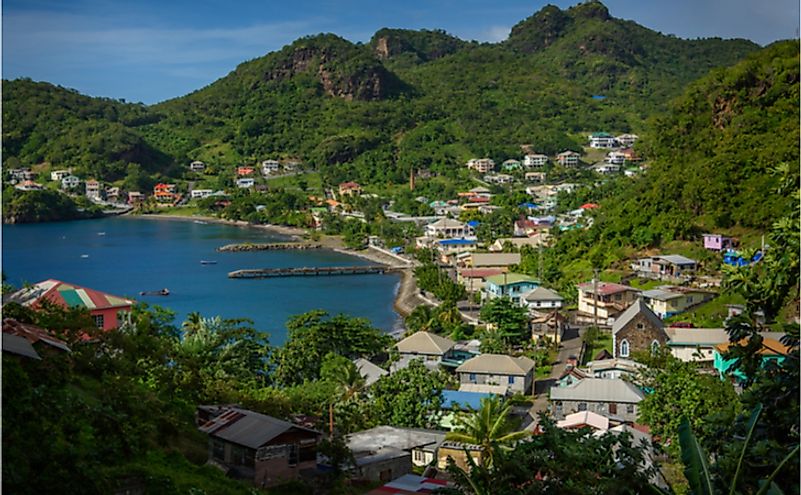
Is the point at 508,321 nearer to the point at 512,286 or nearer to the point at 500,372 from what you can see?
the point at 500,372

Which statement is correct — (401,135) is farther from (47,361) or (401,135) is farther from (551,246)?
(47,361)

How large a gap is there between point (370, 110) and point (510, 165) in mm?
16118

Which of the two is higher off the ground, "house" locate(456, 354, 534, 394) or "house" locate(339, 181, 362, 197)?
"house" locate(339, 181, 362, 197)

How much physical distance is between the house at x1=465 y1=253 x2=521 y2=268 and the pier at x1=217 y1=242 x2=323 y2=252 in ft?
36.4

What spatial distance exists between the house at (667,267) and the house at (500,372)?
7722mm

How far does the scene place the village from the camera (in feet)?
22.0

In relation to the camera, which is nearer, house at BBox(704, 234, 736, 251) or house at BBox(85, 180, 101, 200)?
house at BBox(704, 234, 736, 251)

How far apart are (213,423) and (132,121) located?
7140cm

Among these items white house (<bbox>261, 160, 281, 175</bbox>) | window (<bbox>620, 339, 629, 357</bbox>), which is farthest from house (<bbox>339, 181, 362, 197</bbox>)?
window (<bbox>620, 339, 629, 357</bbox>)

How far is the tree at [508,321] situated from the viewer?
1580 cm

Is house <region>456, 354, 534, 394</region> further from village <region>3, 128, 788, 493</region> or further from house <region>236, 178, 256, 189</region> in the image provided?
house <region>236, 178, 256, 189</region>

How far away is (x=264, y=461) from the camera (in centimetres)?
648

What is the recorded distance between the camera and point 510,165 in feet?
166

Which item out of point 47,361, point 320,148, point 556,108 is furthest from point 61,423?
point 556,108
